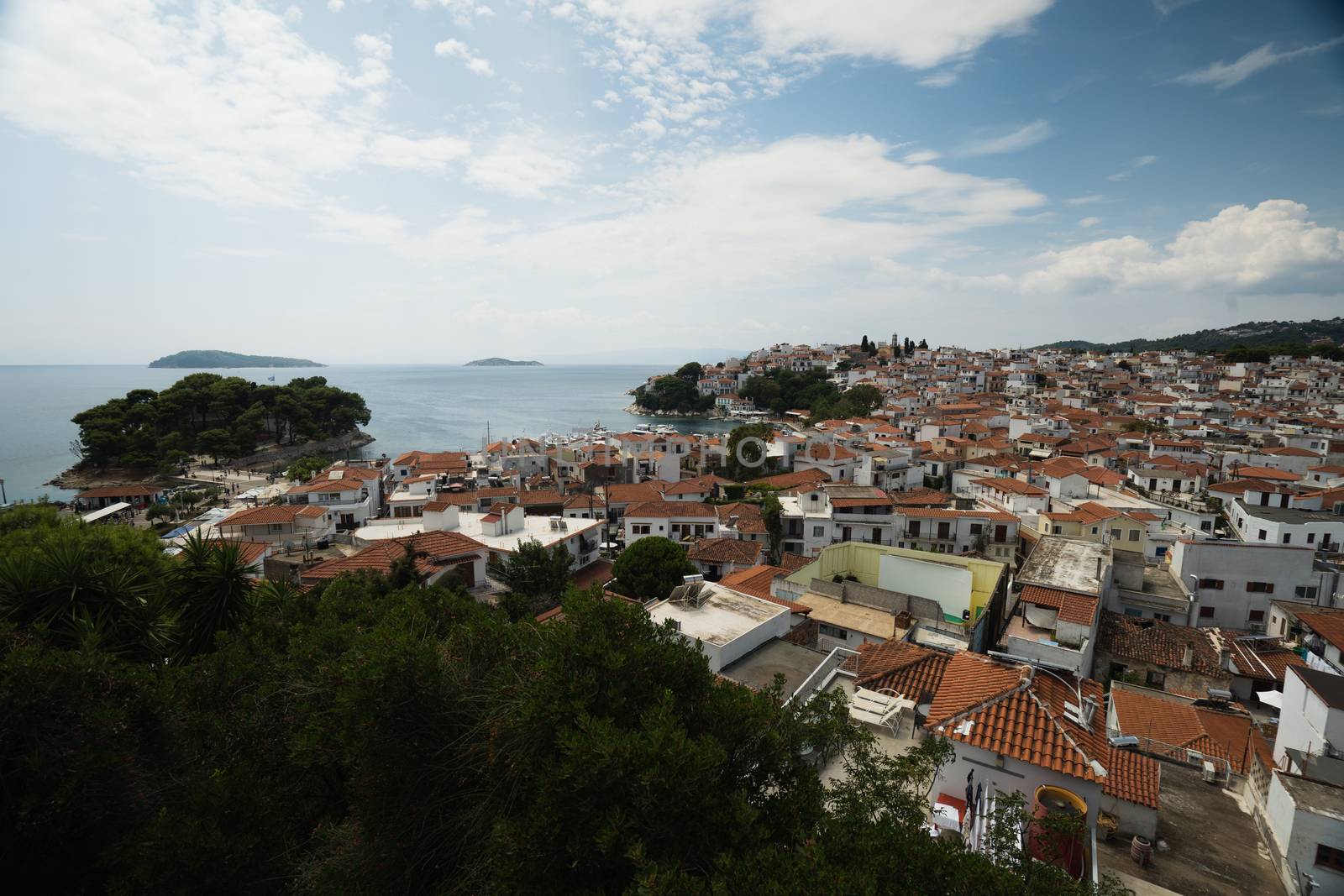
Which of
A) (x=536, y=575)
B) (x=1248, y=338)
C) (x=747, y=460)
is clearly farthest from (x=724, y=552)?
(x=1248, y=338)

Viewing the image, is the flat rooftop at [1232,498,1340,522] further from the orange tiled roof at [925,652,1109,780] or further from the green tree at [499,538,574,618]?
the green tree at [499,538,574,618]

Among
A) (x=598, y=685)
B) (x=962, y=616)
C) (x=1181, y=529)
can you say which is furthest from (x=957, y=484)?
(x=598, y=685)

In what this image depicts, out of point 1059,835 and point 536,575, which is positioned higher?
point 1059,835

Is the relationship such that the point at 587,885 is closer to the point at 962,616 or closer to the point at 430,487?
the point at 962,616

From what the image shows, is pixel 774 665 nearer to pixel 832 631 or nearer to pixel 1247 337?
pixel 832 631

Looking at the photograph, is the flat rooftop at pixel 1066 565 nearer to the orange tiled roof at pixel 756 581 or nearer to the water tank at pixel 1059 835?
the orange tiled roof at pixel 756 581
